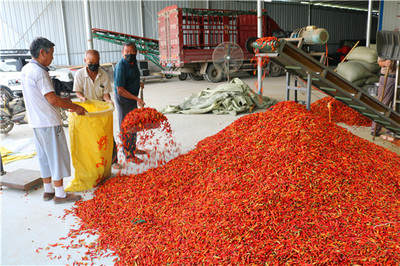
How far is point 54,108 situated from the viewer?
2.79 meters

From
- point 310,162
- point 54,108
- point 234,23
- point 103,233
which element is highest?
point 234,23

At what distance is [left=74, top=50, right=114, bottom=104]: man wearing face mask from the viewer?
3.38 m

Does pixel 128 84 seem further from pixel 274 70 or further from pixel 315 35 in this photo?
pixel 274 70

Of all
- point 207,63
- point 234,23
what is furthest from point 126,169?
point 234,23

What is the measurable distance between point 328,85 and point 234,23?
964 cm

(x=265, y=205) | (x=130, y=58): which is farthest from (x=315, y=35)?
(x=265, y=205)

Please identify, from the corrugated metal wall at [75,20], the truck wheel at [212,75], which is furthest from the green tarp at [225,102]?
the corrugated metal wall at [75,20]

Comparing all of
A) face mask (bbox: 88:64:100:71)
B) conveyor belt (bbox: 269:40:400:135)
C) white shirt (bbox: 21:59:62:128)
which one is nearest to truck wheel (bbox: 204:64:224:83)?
conveyor belt (bbox: 269:40:400:135)

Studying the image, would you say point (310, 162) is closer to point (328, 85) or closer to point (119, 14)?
point (328, 85)

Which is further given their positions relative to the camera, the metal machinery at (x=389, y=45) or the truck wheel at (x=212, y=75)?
the truck wheel at (x=212, y=75)

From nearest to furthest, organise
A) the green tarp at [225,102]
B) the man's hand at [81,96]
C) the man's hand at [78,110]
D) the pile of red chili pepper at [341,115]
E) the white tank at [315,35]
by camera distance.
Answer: the man's hand at [78,110] < the man's hand at [81,96] < the pile of red chili pepper at [341,115] < the green tarp at [225,102] < the white tank at [315,35]

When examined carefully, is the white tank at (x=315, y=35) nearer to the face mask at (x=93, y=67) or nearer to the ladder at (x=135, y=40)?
the face mask at (x=93, y=67)

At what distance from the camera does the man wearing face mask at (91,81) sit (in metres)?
3.38

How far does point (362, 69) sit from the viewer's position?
6980mm
